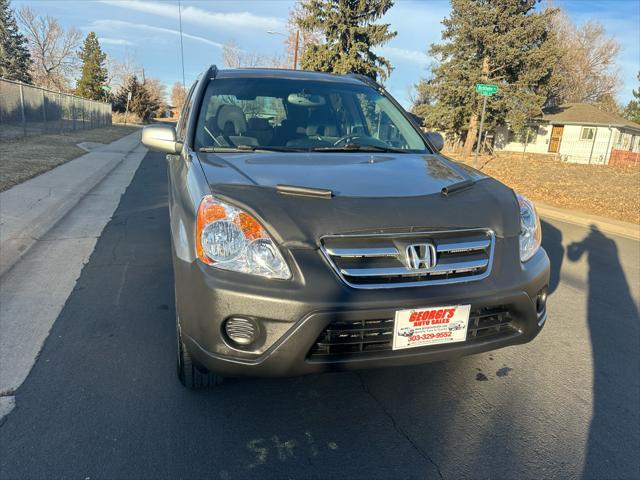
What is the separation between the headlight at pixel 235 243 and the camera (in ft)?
6.82

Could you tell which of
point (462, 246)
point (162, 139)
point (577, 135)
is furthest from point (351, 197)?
point (577, 135)

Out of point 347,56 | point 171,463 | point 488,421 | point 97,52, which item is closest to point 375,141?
point 488,421

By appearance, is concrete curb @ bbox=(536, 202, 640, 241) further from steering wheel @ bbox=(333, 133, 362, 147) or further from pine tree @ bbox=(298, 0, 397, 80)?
pine tree @ bbox=(298, 0, 397, 80)

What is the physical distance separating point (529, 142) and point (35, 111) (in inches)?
1385

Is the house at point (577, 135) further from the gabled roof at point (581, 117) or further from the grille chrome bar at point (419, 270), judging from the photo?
the grille chrome bar at point (419, 270)

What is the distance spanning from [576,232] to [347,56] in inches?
959

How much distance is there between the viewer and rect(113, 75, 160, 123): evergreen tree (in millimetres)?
54500

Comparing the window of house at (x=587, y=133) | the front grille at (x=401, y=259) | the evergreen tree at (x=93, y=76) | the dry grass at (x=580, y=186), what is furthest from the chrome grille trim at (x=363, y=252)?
the evergreen tree at (x=93, y=76)

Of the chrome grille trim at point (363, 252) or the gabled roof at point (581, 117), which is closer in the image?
the chrome grille trim at point (363, 252)

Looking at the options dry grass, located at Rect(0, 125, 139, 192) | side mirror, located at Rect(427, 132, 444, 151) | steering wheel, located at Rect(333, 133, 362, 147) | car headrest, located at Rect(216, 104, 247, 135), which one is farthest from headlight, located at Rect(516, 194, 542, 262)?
dry grass, located at Rect(0, 125, 139, 192)

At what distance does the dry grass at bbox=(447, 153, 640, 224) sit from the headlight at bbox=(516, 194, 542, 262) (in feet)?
28.7

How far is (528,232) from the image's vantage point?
2.62 m

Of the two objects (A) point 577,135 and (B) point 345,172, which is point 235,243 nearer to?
(B) point 345,172

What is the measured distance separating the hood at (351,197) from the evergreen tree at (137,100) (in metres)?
57.3
